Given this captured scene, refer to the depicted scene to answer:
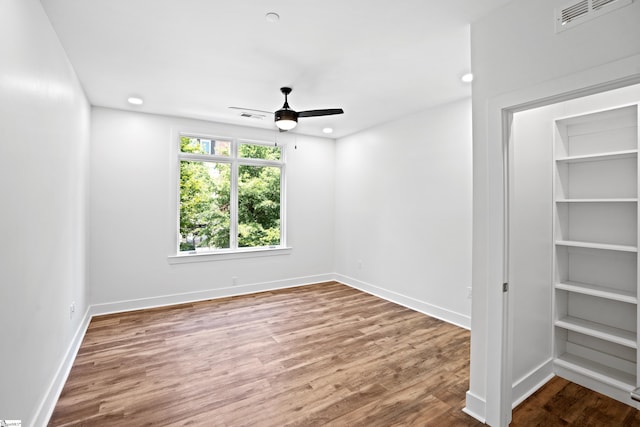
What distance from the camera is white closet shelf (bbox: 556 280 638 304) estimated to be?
225 cm

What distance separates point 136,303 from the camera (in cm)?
428

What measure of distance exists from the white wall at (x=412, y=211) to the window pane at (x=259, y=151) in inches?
Answer: 49.2

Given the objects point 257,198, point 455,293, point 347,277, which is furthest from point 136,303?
point 455,293

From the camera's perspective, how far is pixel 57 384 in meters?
2.34

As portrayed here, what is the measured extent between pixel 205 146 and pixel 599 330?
5.07 meters

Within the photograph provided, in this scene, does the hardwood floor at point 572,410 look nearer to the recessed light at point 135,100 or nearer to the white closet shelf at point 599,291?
the white closet shelf at point 599,291

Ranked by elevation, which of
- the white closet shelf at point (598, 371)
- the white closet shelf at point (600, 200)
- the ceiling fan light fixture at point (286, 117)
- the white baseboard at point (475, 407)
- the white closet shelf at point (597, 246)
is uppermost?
the ceiling fan light fixture at point (286, 117)

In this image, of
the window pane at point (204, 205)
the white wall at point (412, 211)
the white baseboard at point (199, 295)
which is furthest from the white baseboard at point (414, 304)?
the window pane at point (204, 205)

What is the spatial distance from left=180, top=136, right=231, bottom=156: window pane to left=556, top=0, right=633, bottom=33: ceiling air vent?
435cm

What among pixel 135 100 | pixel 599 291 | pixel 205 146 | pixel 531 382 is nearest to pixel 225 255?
pixel 205 146

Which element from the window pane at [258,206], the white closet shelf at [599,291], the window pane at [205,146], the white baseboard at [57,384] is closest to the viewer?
the white baseboard at [57,384]

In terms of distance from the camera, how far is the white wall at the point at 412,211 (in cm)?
379

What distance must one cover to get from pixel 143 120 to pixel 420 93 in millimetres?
3699

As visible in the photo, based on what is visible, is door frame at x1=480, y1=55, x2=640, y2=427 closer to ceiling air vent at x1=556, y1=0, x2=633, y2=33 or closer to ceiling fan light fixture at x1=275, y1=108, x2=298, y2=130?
ceiling air vent at x1=556, y1=0, x2=633, y2=33
